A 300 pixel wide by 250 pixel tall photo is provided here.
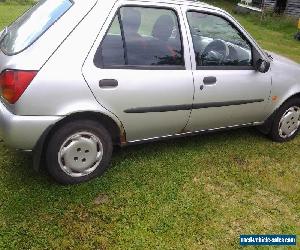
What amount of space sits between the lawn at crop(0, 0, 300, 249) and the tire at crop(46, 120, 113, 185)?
0.42 ft

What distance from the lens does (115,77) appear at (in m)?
4.02

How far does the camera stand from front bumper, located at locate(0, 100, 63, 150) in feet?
12.2

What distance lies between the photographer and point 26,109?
12.1ft

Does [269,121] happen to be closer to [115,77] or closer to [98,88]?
[115,77]

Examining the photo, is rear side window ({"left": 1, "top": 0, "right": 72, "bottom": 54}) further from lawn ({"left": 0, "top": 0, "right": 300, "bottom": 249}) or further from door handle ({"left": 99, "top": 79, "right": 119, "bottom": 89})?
lawn ({"left": 0, "top": 0, "right": 300, "bottom": 249})

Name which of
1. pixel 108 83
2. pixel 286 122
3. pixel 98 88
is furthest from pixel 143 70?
pixel 286 122

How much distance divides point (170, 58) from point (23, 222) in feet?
6.97

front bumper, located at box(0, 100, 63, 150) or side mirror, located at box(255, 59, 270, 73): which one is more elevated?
side mirror, located at box(255, 59, 270, 73)

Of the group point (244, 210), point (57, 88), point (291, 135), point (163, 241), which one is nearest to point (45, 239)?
point (163, 241)

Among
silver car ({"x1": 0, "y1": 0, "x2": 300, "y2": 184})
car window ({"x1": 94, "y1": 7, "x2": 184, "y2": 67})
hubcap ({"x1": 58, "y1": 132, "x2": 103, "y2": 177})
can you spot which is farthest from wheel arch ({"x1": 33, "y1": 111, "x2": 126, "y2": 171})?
car window ({"x1": 94, "y1": 7, "x2": 184, "y2": 67})

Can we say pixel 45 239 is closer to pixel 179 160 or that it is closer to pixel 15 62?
pixel 15 62

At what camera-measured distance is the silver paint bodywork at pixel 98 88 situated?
12.2 ft

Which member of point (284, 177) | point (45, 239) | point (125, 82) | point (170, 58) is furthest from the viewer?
point (284, 177)

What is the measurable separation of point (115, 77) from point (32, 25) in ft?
3.16
